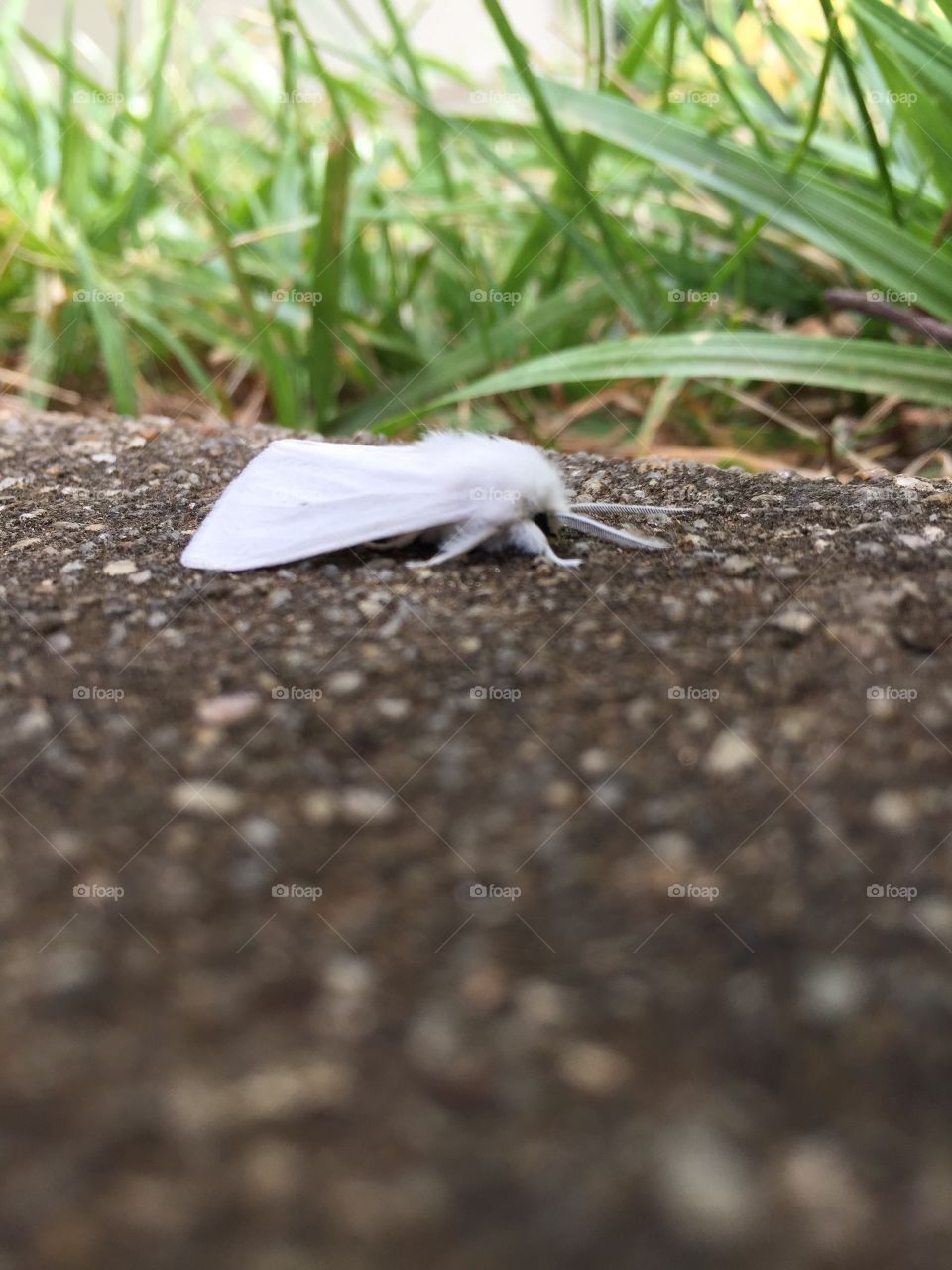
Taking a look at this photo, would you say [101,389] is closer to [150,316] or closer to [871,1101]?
[150,316]

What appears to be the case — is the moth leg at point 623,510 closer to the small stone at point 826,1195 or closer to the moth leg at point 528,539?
the moth leg at point 528,539

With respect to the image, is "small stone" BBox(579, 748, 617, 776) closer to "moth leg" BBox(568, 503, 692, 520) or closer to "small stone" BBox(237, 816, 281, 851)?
"small stone" BBox(237, 816, 281, 851)

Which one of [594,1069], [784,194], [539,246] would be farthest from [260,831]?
[539,246]

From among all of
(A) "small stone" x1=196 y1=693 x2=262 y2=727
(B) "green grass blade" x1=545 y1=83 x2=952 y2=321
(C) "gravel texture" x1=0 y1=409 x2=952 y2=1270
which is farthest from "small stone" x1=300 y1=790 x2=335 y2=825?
(B) "green grass blade" x1=545 y1=83 x2=952 y2=321

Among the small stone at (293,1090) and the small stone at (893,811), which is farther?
the small stone at (893,811)

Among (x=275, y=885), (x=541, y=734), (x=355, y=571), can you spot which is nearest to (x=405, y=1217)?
(x=275, y=885)

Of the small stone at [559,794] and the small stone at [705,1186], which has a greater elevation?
the small stone at [705,1186]

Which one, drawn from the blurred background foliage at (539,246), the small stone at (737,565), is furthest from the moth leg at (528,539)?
the blurred background foliage at (539,246)
